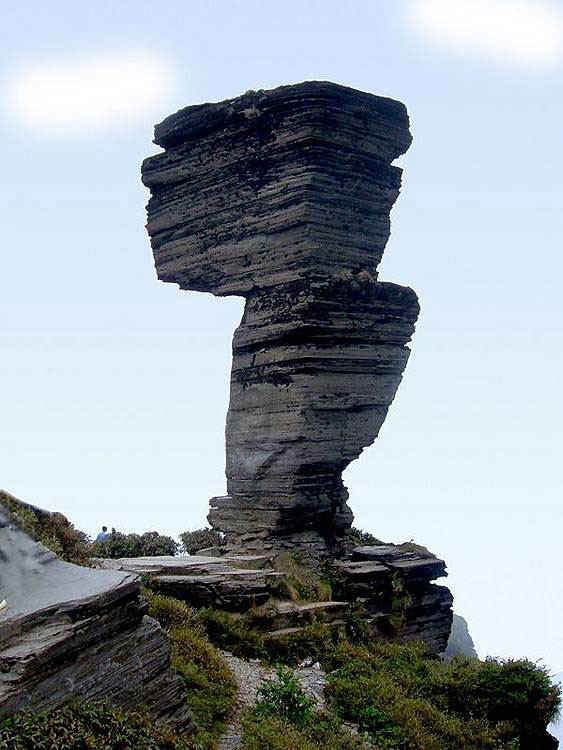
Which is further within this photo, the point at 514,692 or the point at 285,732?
the point at 514,692

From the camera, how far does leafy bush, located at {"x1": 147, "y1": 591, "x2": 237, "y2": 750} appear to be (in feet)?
40.8

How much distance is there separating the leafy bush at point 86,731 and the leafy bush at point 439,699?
17.0 feet

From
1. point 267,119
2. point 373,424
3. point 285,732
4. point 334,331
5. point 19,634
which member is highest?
point 267,119

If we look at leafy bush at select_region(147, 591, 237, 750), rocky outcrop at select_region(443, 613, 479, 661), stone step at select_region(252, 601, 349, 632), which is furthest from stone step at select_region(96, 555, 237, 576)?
rocky outcrop at select_region(443, 613, 479, 661)

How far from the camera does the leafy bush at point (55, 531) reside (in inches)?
570

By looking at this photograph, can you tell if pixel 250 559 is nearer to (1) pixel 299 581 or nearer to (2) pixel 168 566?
(1) pixel 299 581

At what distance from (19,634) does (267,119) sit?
16.3 metres

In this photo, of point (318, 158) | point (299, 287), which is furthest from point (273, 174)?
→ point (299, 287)

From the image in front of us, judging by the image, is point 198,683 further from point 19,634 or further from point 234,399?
point 234,399

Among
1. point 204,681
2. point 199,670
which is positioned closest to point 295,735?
point 204,681

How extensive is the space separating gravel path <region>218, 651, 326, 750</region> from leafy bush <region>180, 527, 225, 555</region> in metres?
9.67

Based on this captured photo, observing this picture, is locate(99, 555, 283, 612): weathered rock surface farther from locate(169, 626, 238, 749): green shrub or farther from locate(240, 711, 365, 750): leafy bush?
locate(240, 711, 365, 750): leafy bush

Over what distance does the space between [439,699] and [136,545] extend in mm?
11735

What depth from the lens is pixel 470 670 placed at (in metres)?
18.5
